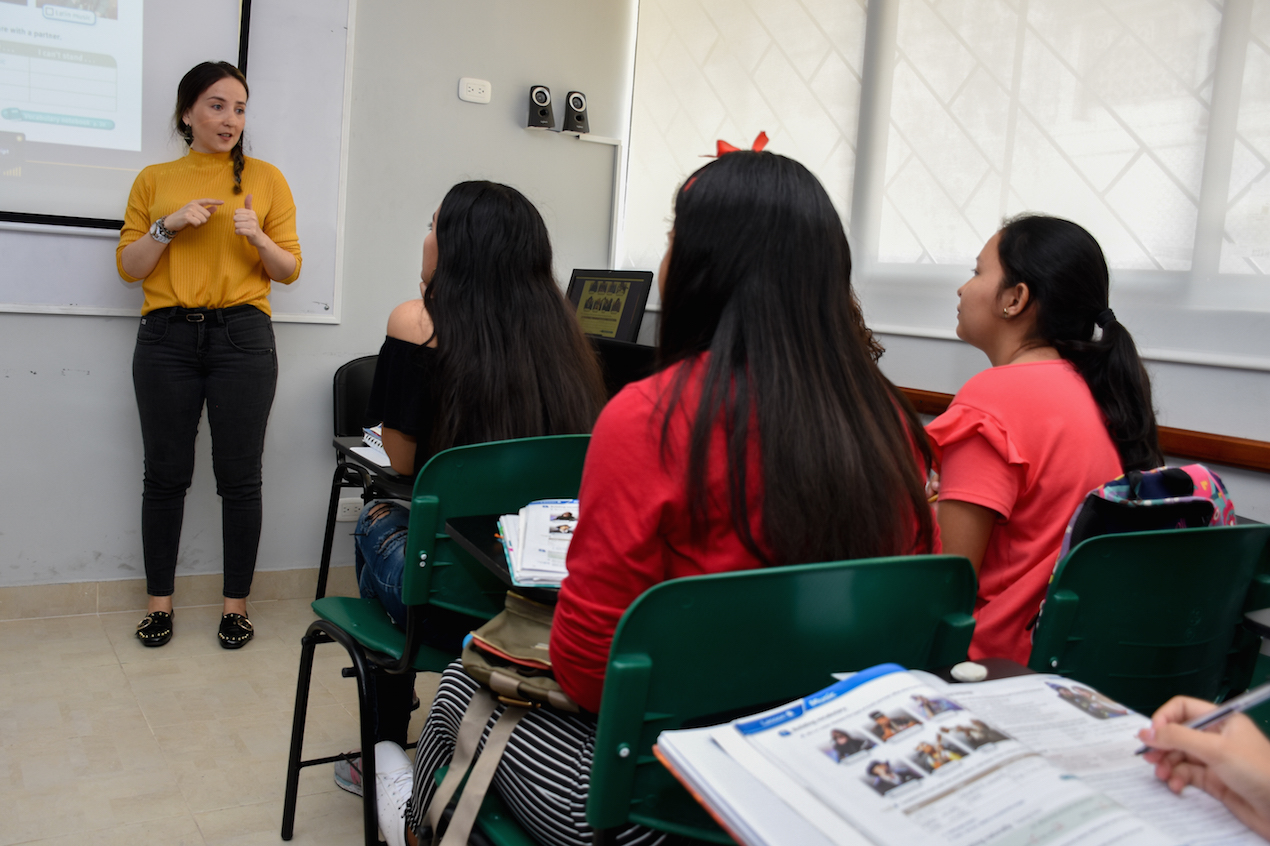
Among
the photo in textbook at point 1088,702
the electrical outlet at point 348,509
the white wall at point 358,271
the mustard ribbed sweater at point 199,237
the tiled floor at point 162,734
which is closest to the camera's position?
the photo in textbook at point 1088,702

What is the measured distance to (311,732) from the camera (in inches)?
94.3

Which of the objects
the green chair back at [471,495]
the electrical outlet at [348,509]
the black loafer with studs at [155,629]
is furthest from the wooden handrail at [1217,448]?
the black loafer with studs at [155,629]

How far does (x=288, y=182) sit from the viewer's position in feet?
10.6

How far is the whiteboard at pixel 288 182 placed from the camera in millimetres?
2924

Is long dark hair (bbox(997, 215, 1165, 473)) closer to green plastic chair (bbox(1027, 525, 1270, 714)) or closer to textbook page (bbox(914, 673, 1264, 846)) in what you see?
green plastic chair (bbox(1027, 525, 1270, 714))

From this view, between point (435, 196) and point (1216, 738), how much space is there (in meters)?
3.25

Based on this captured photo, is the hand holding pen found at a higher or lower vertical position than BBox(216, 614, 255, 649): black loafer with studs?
higher

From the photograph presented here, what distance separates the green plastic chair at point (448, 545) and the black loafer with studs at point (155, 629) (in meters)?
1.53

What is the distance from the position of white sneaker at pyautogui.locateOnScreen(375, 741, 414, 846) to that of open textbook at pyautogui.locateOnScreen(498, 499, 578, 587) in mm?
545

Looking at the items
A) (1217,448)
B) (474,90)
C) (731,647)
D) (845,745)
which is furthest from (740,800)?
(474,90)

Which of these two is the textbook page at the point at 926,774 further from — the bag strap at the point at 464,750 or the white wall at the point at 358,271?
the white wall at the point at 358,271

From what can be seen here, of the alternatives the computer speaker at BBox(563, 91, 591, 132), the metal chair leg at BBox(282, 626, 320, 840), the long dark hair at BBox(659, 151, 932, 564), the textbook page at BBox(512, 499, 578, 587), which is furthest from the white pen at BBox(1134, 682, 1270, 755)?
the computer speaker at BBox(563, 91, 591, 132)

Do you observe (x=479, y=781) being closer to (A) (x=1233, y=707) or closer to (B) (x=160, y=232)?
(A) (x=1233, y=707)

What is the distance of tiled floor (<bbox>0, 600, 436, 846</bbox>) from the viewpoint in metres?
1.97
